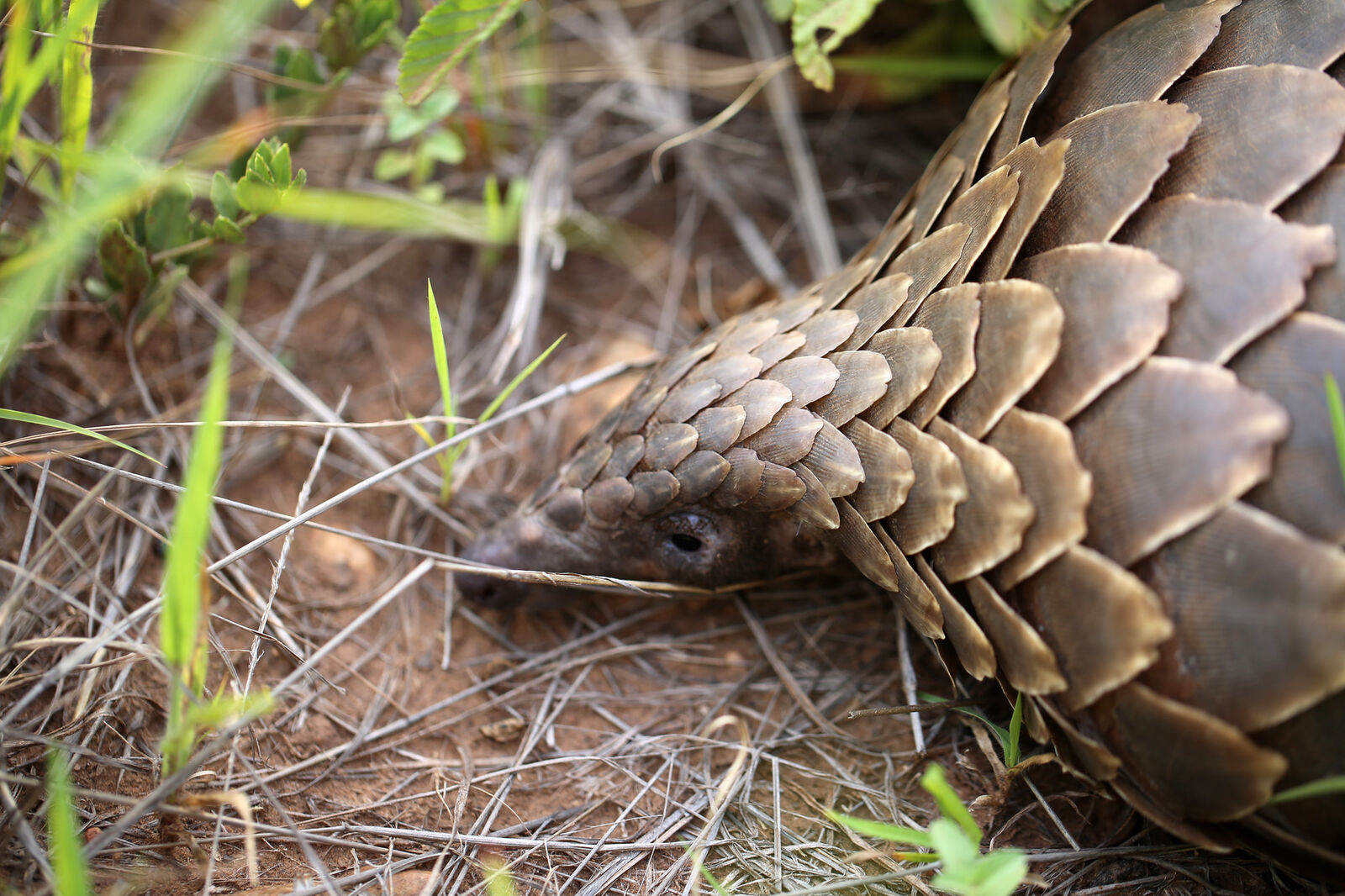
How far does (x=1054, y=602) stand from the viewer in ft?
5.08

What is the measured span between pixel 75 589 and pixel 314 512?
632 mm

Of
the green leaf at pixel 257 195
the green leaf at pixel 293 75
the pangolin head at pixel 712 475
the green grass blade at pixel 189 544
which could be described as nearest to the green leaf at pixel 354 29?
the green leaf at pixel 293 75

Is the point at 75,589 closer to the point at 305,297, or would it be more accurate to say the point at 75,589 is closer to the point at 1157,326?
the point at 305,297

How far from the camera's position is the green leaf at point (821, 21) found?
82.5 inches

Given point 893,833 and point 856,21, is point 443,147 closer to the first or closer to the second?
point 856,21

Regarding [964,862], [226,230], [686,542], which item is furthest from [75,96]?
[964,862]

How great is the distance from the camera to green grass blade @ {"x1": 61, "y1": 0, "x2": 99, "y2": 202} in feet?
6.38

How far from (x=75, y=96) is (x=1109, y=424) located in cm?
238

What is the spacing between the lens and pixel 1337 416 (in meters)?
1.31

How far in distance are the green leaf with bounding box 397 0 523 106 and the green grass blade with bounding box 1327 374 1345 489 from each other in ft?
6.11

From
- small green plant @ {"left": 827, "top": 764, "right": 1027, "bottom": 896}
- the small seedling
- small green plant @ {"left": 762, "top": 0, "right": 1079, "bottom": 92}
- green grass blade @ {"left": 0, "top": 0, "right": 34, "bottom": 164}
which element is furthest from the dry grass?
small green plant @ {"left": 762, "top": 0, "right": 1079, "bottom": 92}

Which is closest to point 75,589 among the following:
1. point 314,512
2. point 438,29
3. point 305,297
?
point 314,512

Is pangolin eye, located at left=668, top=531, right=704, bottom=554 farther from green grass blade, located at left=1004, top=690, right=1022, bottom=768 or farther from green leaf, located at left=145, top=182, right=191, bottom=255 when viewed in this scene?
green leaf, located at left=145, top=182, right=191, bottom=255

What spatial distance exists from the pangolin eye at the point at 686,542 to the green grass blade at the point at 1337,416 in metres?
1.23
